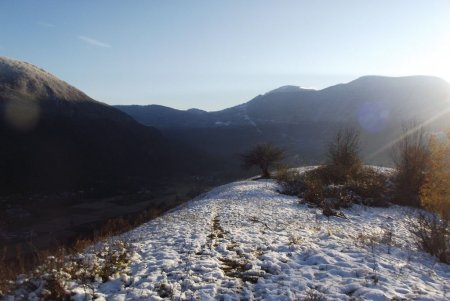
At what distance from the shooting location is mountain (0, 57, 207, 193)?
3782 inches

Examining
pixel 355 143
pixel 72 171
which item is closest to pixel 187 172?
pixel 72 171

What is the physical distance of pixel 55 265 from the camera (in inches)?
319

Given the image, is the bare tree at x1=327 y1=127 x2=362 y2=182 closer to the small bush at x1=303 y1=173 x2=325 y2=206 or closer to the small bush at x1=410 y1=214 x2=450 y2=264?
the small bush at x1=303 y1=173 x2=325 y2=206

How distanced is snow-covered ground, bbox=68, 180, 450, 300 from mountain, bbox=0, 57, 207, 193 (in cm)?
8699

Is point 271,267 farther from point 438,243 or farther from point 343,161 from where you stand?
point 343,161

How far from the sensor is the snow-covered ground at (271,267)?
7.27m

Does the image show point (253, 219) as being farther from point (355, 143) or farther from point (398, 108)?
point (398, 108)

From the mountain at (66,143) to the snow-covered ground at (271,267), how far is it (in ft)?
285

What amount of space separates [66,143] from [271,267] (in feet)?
369

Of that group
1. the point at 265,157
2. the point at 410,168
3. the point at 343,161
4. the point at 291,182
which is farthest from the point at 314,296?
the point at 265,157

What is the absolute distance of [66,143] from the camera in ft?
361

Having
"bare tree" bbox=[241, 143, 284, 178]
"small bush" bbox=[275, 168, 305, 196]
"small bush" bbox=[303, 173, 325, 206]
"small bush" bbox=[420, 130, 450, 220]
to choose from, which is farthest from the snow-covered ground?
"bare tree" bbox=[241, 143, 284, 178]

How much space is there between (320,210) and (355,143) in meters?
20.4

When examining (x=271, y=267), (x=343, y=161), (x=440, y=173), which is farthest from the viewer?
(x=343, y=161)
